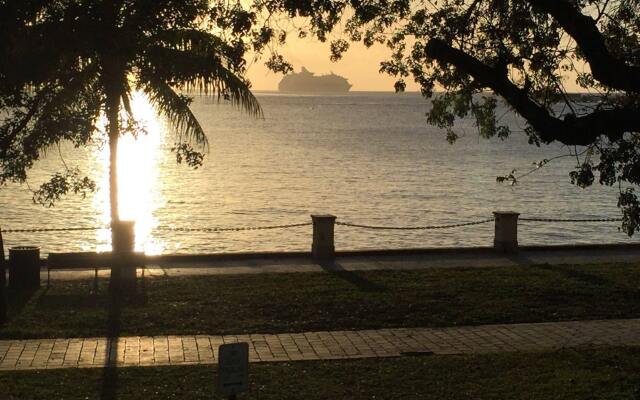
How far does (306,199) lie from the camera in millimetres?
55500

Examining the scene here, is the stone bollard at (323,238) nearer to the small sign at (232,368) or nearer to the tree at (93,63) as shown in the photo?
the tree at (93,63)

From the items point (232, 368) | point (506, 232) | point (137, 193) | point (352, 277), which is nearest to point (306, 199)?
point (137, 193)

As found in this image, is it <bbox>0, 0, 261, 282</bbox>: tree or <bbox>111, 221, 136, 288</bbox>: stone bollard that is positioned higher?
<bbox>0, 0, 261, 282</bbox>: tree

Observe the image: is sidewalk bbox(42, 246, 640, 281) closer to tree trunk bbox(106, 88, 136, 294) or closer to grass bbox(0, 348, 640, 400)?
tree trunk bbox(106, 88, 136, 294)

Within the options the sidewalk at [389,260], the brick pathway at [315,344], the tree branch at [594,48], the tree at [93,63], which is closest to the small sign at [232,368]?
the brick pathway at [315,344]

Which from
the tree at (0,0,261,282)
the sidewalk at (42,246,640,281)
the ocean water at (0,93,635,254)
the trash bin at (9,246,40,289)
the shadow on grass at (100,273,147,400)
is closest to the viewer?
the shadow on grass at (100,273,147,400)

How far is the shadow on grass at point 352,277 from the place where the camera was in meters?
17.0

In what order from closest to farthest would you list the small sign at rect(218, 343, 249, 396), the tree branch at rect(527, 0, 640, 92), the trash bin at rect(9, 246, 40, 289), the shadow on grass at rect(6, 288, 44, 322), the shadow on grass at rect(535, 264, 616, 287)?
the small sign at rect(218, 343, 249, 396)
the tree branch at rect(527, 0, 640, 92)
the shadow on grass at rect(6, 288, 44, 322)
the trash bin at rect(9, 246, 40, 289)
the shadow on grass at rect(535, 264, 616, 287)

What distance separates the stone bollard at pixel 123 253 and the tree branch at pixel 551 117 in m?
8.16

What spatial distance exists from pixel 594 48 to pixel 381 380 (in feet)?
14.9

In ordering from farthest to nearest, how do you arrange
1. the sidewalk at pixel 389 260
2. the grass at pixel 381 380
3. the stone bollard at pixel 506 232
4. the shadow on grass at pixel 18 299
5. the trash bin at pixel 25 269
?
1. the stone bollard at pixel 506 232
2. the sidewalk at pixel 389 260
3. the trash bin at pixel 25 269
4. the shadow on grass at pixel 18 299
5. the grass at pixel 381 380

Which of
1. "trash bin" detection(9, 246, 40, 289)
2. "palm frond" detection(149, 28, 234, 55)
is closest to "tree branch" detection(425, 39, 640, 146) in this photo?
"palm frond" detection(149, 28, 234, 55)

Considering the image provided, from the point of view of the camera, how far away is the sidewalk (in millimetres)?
18875

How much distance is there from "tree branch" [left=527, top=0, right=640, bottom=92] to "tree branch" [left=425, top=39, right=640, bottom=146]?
0.35 m
